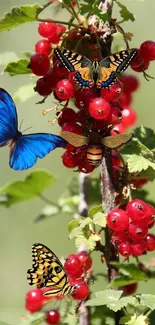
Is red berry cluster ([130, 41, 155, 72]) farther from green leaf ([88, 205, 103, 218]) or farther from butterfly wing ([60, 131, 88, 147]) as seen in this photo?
green leaf ([88, 205, 103, 218])

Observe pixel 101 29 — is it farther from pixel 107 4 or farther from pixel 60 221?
pixel 60 221

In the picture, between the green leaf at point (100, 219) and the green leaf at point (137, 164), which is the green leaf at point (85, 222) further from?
the green leaf at point (137, 164)

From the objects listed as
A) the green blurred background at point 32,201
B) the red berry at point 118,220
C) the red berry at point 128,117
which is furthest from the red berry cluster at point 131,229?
the green blurred background at point 32,201

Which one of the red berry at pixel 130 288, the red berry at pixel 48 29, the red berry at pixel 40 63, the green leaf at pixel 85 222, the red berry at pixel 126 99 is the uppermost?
the red berry at pixel 126 99

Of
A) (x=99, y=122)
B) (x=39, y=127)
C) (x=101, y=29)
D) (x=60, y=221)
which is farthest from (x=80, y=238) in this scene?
(x=39, y=127)

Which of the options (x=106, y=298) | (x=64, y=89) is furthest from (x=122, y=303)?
(x=64, y=89)

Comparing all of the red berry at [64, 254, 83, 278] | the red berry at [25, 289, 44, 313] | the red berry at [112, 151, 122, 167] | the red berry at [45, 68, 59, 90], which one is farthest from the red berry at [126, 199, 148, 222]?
the red berry at [25, 289, 44, 313]

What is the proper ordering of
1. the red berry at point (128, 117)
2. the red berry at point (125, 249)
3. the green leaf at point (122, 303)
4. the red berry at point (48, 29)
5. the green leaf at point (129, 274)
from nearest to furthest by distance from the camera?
the green leaf at point (129, 274) → the green leaf at point (122, 303) → the red berry at point (125, 249) → the red berry at point (48, 29) → the red berry at point (128, 117)
